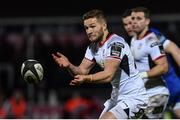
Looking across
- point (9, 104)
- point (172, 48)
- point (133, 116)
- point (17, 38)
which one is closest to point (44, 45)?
point (17, 38)

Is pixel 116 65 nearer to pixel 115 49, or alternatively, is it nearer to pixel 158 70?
pixel 115 49

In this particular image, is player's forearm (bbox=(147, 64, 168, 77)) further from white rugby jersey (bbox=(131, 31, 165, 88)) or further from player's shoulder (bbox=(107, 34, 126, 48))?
player's shoulder (bbox=(107, 34, 126, 48))

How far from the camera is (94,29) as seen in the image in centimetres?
880

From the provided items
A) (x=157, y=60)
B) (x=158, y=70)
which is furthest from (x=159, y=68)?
(x=157, y=60)

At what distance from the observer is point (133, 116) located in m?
8.94

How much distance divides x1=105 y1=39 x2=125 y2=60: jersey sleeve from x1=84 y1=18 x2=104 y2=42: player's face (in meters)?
0.20

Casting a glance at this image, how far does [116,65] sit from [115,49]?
0.76 ft

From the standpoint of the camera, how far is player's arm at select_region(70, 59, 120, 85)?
8109 mm

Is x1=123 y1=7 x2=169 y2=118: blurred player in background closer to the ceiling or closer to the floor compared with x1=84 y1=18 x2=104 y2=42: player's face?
closer to the floor

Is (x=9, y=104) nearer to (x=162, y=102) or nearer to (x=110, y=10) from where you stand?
(x=110, y=10)

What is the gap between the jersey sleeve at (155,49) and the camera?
10.1 meters

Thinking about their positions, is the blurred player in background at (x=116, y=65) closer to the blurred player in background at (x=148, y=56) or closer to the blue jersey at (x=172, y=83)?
the blurred player in background at (x=148, y=56)

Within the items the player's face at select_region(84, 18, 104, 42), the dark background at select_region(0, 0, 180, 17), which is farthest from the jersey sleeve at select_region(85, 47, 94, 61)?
the dark background at select_region(0, 0, 180, 17)

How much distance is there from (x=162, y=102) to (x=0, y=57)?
7746 mm
